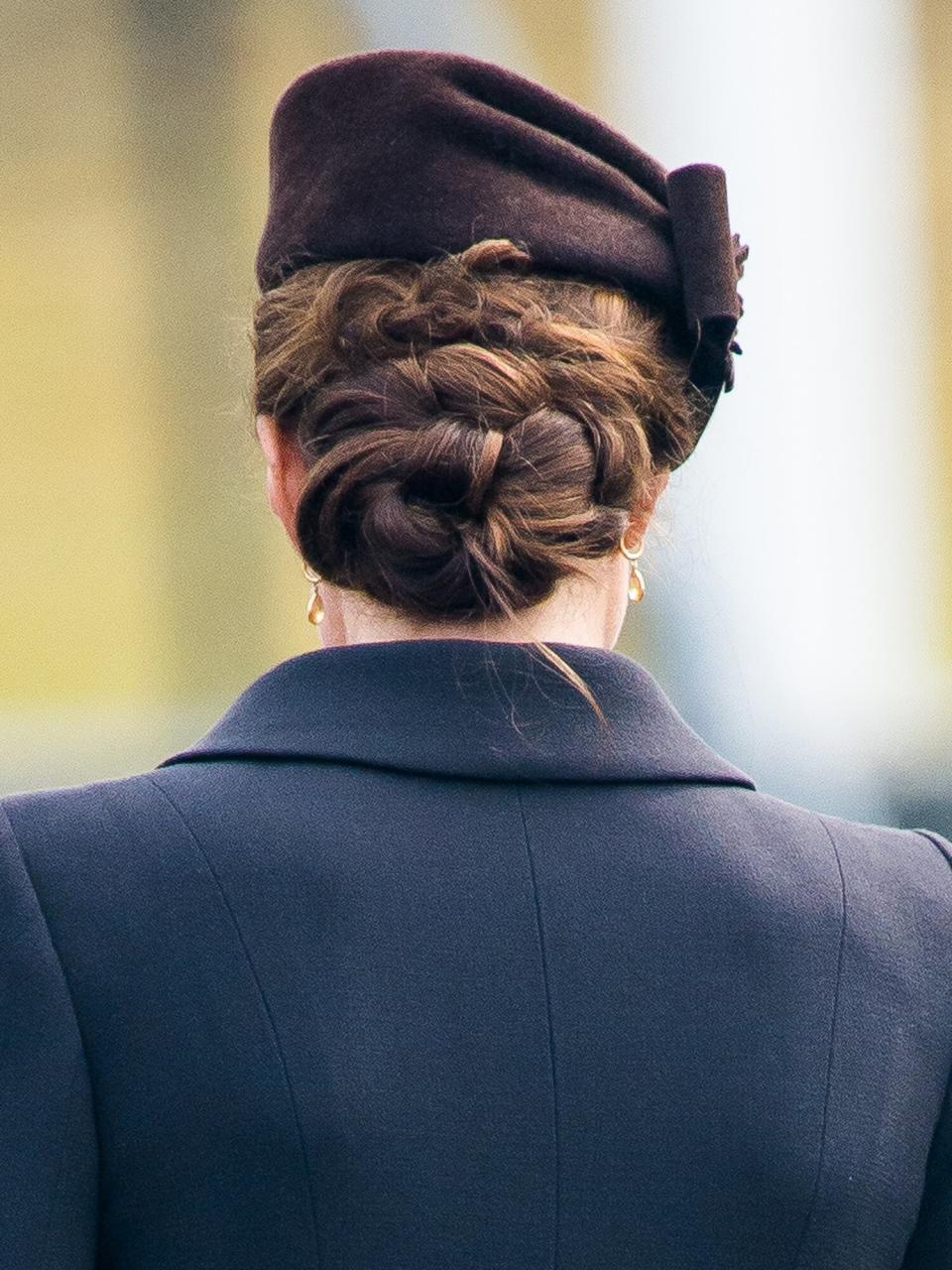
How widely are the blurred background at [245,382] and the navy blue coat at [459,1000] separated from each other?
162cm

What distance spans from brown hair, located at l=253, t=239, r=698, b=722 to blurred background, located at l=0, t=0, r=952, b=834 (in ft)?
5.33

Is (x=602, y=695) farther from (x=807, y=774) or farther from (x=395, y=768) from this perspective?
(x=807, y=774)

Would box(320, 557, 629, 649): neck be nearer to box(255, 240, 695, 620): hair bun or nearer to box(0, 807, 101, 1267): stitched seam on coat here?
box(255, 240, 695, 620): hair bun

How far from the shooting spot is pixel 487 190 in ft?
3.16

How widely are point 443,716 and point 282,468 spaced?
16 centimetres

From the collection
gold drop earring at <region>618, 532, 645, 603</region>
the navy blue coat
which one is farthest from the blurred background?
the navy blue coat

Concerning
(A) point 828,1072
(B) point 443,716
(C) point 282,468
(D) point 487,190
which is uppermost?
(D) point 487,190

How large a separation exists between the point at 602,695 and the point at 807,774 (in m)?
1.72

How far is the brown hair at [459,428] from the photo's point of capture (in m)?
0.88

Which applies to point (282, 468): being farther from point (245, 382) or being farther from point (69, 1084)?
point (245, 382)

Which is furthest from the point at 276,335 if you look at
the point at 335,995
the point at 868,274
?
the point at 868,274

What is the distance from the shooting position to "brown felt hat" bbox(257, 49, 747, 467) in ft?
3.11

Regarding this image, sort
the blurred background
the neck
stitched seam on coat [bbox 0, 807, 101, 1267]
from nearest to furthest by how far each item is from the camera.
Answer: stitched seam on coat [bbox 0, 807, 101, 1267]
the neck
the blurred background

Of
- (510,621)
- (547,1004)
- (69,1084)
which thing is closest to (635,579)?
(510,621)
